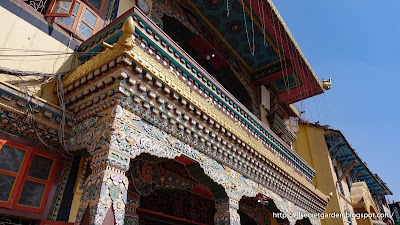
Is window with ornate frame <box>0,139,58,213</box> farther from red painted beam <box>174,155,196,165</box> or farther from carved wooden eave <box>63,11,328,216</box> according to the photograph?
red painted beam <box>174,155,196,165</box>

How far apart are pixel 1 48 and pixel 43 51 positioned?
0.56 metres

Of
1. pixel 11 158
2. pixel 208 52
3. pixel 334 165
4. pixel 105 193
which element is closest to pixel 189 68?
pixel 105 193

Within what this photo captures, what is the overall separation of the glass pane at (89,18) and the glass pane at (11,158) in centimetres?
249

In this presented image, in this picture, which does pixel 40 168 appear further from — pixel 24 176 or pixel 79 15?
pixel 79 15

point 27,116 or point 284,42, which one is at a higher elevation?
point 284,42

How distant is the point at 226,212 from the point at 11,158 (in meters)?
3.66

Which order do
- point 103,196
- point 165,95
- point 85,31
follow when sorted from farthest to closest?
point 85,31 → point 165,95 → point 103,196

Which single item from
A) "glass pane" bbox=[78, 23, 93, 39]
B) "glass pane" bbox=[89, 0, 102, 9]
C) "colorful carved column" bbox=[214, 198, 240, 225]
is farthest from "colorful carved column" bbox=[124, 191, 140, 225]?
"glass pane" bbox=[89, 0, 102, 9]

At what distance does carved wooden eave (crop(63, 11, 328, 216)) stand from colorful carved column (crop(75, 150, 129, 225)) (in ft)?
2.53

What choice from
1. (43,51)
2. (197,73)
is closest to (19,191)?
(43,51)

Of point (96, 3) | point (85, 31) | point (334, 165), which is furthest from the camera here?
point (334, 165)

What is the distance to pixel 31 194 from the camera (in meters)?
3.79

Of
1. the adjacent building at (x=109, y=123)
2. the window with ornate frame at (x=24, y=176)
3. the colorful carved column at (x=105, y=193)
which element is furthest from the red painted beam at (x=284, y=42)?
the window with ornate frame at (x=24, y=176)

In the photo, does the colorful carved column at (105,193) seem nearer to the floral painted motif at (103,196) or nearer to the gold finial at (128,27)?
the floral painted motif at (103,196)
